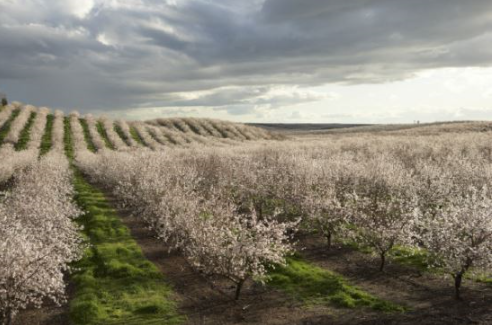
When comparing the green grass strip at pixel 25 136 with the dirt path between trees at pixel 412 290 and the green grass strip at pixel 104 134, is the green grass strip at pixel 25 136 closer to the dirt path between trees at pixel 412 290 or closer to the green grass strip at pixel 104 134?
the green grass strip at pixel 104 134

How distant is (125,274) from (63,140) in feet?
292

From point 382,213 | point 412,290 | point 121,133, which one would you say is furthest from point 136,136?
point 412,290

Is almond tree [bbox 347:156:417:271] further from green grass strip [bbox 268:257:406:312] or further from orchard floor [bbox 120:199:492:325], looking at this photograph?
green grass strip [bbox 268:257:406:312]

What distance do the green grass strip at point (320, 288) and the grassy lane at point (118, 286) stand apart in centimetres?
689

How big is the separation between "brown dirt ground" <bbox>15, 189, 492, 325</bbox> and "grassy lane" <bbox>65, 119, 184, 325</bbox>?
938mm

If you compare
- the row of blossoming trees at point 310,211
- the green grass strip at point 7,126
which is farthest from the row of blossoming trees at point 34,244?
the green grass strip at point 7,126

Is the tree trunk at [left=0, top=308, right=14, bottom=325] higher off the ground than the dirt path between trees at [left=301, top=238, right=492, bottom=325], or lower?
higher

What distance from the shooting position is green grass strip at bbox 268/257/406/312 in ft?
76.0

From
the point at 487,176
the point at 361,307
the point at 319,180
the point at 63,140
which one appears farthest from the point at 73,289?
the point at 63,140

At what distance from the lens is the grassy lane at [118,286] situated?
22562 millimetres

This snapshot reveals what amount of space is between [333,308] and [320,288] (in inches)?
106

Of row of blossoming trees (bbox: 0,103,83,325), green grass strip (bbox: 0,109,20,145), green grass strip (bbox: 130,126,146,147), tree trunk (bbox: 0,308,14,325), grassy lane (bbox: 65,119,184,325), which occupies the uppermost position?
green grass strip (bbox: 0,109,20,145)

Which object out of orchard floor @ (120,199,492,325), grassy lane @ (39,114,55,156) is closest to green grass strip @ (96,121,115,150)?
grassy lane @ (39,114,55,156)

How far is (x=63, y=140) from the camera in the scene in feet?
353
